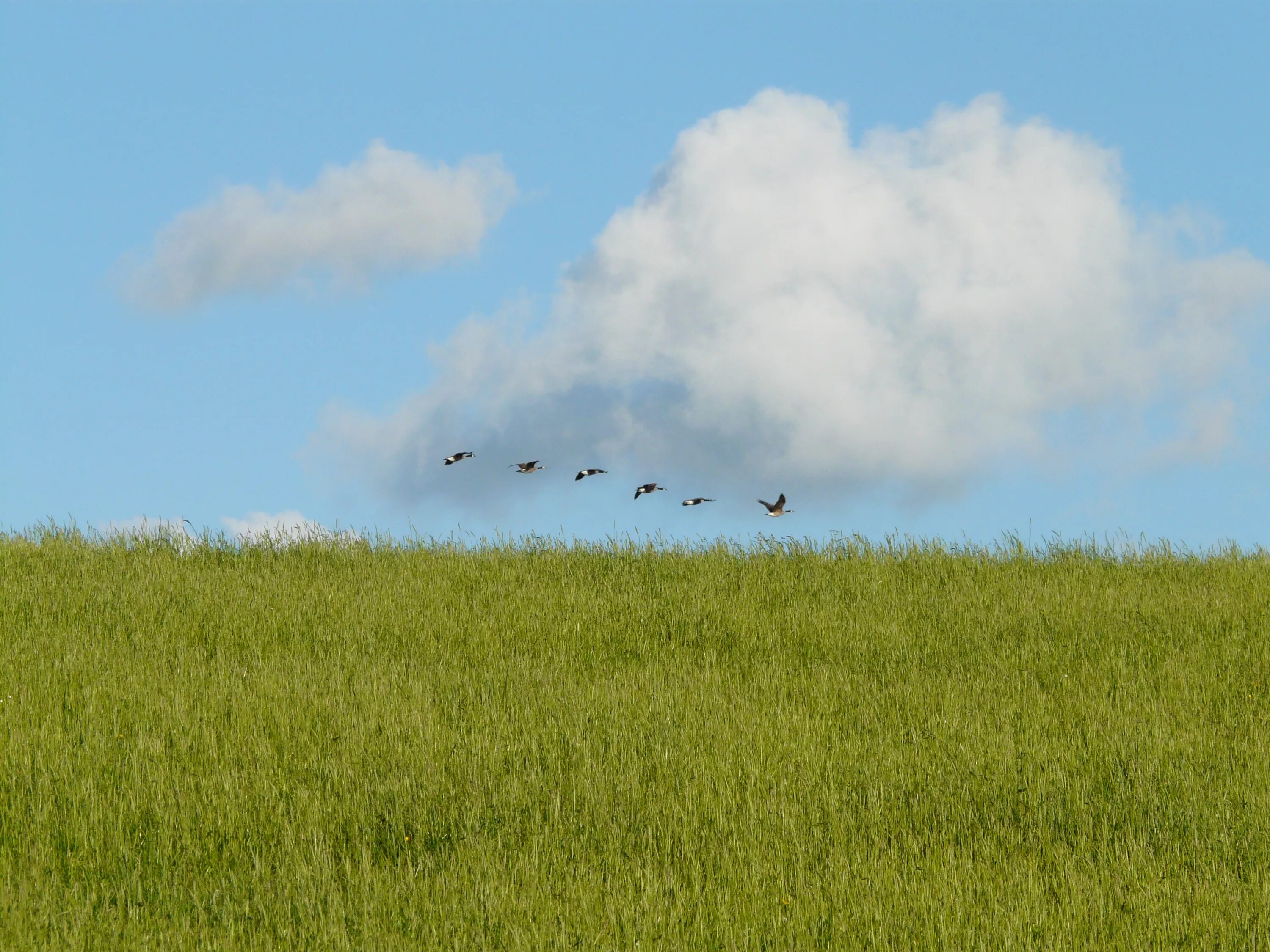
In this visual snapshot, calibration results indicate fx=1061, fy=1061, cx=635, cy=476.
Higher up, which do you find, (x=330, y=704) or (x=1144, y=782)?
(x=330, y=704)

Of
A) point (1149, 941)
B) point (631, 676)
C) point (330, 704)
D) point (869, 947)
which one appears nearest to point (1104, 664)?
point (631, 676)

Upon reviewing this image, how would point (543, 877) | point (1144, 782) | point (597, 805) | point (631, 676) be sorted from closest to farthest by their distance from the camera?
point (543, 877), point (597, 805), point (1144, 782), point (631, 676)

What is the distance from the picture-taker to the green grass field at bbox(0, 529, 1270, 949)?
551cm

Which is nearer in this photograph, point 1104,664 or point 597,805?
point 597,805

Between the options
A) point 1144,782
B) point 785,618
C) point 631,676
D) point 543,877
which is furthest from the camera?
point 785,618

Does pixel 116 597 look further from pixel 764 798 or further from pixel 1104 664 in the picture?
pixel 1104 664

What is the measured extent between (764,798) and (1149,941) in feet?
8.14

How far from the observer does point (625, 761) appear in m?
7.57

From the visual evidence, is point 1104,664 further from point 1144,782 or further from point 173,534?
point 173,534

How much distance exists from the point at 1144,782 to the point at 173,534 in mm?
12648

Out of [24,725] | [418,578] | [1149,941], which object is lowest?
[1149,941]

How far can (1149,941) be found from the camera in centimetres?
529

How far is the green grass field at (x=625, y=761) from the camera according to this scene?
217 inches

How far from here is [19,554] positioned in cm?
1405
